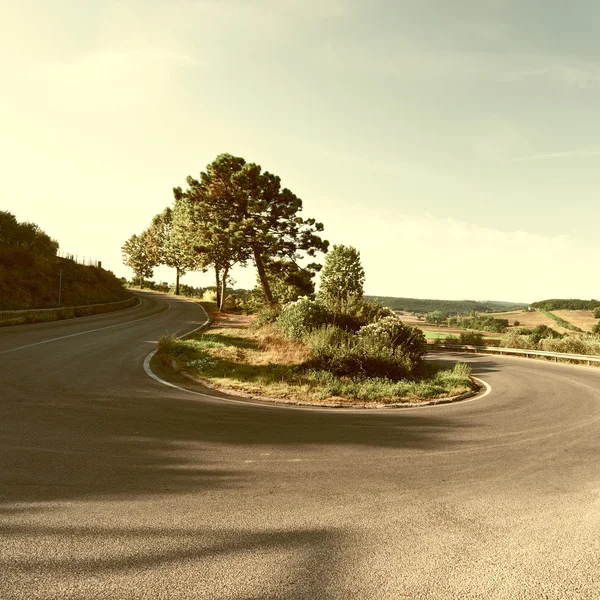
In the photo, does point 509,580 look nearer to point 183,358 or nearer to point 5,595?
point 5,595

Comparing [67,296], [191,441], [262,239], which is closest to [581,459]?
[191,441]

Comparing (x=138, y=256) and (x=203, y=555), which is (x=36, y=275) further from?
(x=138, y=256)

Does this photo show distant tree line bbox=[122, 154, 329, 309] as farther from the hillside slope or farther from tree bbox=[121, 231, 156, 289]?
tree bbox=[121, 231, 156, 289]

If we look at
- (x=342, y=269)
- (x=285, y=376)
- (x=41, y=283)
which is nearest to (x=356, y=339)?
(x=285, y=376)

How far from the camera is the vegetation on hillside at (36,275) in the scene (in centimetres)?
2750

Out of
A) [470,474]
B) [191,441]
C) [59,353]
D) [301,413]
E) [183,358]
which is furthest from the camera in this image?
[183,358]

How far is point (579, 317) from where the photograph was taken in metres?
77.6

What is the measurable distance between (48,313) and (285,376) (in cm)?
1864

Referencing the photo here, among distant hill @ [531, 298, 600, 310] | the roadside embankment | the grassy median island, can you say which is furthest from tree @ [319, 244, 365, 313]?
distant hill @ [531, 298, 600, 310]

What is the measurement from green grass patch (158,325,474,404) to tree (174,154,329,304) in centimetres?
1552

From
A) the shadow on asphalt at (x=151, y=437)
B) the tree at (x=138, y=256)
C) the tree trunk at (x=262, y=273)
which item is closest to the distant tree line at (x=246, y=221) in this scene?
the tree trunk at (x=262, y=273)

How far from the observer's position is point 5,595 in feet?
10.2

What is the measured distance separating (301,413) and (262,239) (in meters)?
23.5

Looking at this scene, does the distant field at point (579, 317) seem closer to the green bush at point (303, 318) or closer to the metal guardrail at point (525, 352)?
the metal guardrail at point (525, 352)
